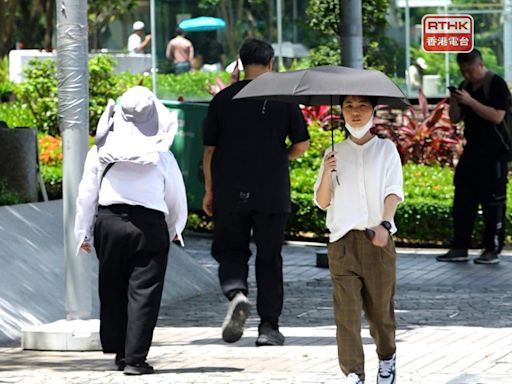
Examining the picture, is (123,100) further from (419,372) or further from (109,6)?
(109,6)

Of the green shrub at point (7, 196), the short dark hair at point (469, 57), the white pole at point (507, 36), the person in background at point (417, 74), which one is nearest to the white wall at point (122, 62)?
the person in background at point (417, 74)

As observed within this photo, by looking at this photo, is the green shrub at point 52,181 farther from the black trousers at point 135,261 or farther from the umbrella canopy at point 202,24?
the umbrella canopy at point 202,24

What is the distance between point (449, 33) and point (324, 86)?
568 cm

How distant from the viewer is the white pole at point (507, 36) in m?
17.8

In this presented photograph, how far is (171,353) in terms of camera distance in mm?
8930

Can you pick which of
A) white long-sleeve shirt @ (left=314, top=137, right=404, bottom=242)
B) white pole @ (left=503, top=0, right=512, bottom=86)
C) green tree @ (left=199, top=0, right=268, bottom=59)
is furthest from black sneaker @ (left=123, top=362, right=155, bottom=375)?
green tree @ (left=199, top=0, right=268, bottom=59)

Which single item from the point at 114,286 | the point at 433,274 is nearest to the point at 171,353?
the point at 114,286

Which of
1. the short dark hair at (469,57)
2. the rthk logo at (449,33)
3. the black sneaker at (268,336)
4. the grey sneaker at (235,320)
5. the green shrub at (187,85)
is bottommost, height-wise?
the black sneaker at (268,336)

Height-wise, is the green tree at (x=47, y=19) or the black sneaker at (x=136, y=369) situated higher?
the green tree at (x=47, y=19)

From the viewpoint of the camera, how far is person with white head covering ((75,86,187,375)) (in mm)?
8109

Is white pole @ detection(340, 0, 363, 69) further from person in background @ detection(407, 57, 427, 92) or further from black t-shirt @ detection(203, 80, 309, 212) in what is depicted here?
person in background @ detection(407, 57, 427, 92)

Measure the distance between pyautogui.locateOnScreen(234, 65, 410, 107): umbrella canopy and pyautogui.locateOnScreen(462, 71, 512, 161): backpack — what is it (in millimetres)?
4554

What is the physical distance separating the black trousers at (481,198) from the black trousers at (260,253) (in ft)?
13.5

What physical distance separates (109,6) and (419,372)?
1028 inches
